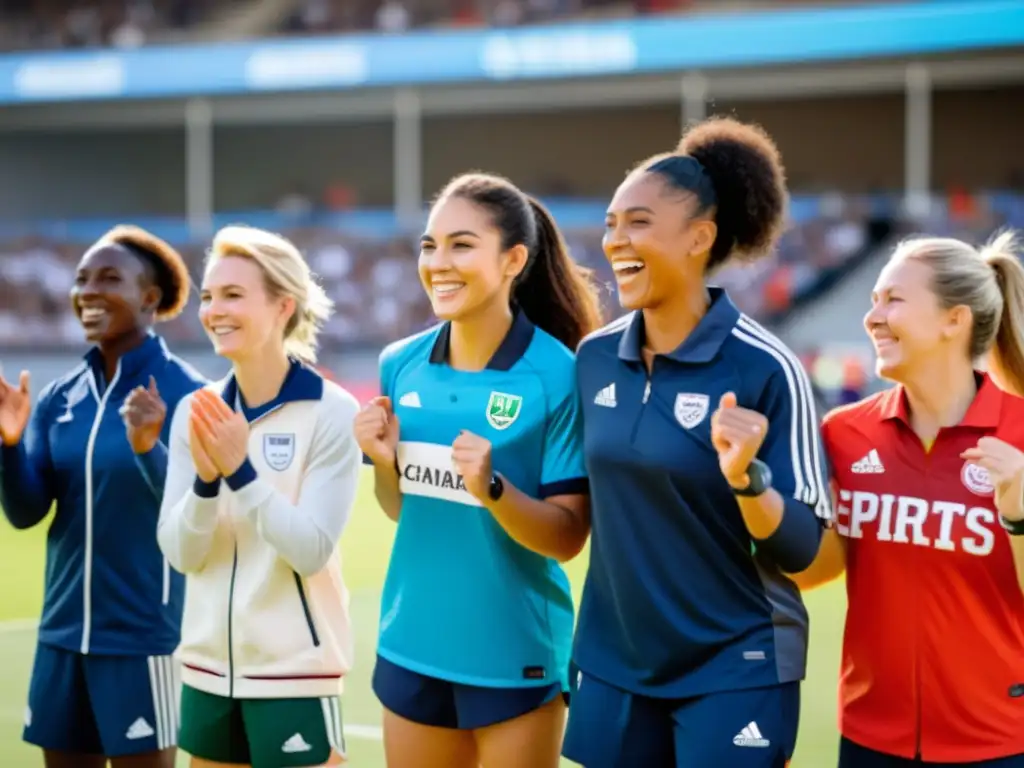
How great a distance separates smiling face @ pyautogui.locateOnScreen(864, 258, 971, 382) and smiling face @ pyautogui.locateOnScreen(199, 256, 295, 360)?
173cm

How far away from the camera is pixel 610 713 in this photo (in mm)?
3885

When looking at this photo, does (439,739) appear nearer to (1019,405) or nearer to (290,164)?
(1019,405)

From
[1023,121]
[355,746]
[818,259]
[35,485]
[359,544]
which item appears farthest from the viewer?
[1023,121]

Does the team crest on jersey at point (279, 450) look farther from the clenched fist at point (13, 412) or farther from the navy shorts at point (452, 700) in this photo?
the clenched fist at point (13, 412)

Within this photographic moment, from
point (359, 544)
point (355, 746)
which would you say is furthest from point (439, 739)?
point (359, 544)

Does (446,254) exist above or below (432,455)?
above

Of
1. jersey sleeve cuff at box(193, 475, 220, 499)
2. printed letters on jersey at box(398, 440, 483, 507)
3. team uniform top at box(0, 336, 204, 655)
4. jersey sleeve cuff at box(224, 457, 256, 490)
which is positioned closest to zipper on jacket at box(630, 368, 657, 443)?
printed letters on jersey at box(398, 440, 483, 507)

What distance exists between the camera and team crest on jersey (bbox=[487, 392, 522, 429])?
4.20 m

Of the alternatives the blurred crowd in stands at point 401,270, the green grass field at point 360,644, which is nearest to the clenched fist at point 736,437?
the green grass field at point 360,644

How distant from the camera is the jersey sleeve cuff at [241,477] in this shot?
4.28 metres

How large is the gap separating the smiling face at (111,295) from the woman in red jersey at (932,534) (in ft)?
7.76

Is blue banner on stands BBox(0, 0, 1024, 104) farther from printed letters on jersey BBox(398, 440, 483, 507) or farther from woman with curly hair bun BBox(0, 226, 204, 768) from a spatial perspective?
printed letters on jersey BBox(398, 440, 483, 507)

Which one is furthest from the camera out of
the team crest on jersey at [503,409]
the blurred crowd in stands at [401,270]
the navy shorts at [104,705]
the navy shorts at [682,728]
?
the blurred crowd in stands at [401,270]

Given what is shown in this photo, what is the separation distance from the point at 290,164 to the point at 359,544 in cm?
2317
